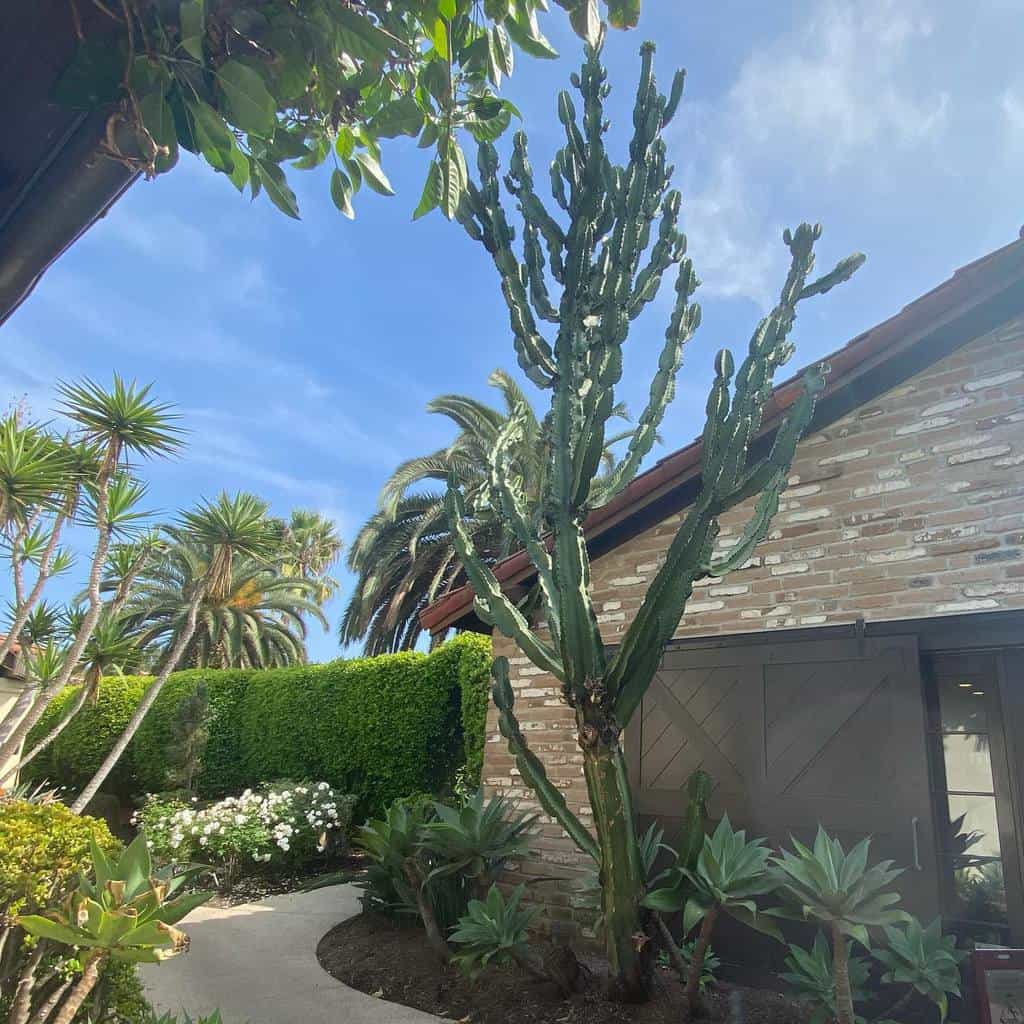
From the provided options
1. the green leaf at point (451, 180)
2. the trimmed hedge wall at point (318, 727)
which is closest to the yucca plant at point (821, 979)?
the green leaf at point (451, 180)

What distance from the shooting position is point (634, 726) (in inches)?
221

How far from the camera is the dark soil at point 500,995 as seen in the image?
387 cm

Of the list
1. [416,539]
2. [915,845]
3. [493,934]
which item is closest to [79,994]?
[493,934]

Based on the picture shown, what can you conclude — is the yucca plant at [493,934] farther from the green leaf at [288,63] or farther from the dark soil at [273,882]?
the dark soil at [273,882]

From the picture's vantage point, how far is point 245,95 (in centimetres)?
143

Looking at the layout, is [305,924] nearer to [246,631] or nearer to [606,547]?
[606,547]

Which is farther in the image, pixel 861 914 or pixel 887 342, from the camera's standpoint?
pixel 887 342

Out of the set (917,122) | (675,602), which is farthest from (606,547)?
(917,122)

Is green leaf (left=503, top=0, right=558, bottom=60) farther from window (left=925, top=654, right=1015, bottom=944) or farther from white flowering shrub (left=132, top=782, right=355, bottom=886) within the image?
white flowering shrub (left=132, top=782, right=355, bottom=886)

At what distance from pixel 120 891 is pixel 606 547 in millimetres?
4150

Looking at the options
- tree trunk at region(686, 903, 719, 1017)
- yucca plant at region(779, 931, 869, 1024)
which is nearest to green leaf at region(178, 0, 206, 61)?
tree trunk at region(686, 903, 719, 1017)

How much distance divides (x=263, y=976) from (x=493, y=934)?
2.17 meters

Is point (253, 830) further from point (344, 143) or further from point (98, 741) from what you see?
point (344, 143)

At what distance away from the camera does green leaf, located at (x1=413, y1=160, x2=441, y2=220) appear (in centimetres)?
220
